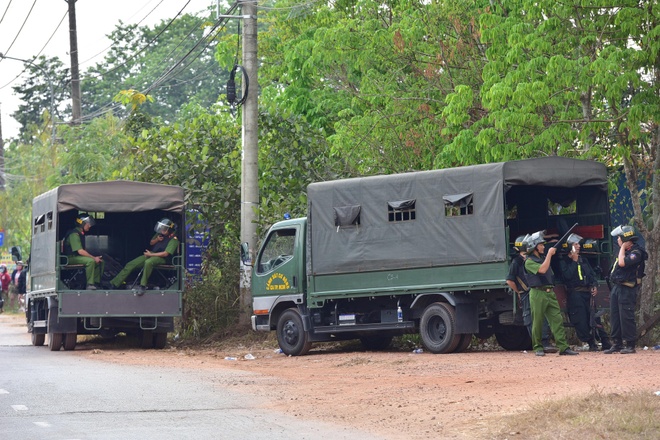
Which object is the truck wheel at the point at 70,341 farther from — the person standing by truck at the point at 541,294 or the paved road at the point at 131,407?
the person standing by truck at the point at 541,294

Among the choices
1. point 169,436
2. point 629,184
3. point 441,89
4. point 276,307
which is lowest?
point 169,436

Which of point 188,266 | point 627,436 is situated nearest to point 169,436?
point 627,436

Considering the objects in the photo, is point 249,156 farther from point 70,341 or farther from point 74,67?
point 74,67

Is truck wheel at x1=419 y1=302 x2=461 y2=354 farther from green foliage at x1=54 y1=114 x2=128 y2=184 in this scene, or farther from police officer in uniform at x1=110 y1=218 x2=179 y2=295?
green foliage at x1=54 y1=114 x2=128 y2=184

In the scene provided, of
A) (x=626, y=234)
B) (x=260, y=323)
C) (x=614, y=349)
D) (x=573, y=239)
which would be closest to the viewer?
(x=626, y=234)

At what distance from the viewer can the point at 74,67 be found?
3684cm

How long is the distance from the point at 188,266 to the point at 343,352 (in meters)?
6.53

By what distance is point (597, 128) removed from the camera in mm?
18938

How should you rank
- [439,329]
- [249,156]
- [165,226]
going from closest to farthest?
[439,329], [165,226], [249,156]

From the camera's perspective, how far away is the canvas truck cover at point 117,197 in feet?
69.2

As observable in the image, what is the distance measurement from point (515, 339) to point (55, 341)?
27.2 feet

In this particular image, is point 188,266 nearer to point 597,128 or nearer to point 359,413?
point 597,128

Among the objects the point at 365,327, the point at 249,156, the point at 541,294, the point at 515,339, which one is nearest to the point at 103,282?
the point at 249,156

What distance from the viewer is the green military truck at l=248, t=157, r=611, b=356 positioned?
17.6 metres
